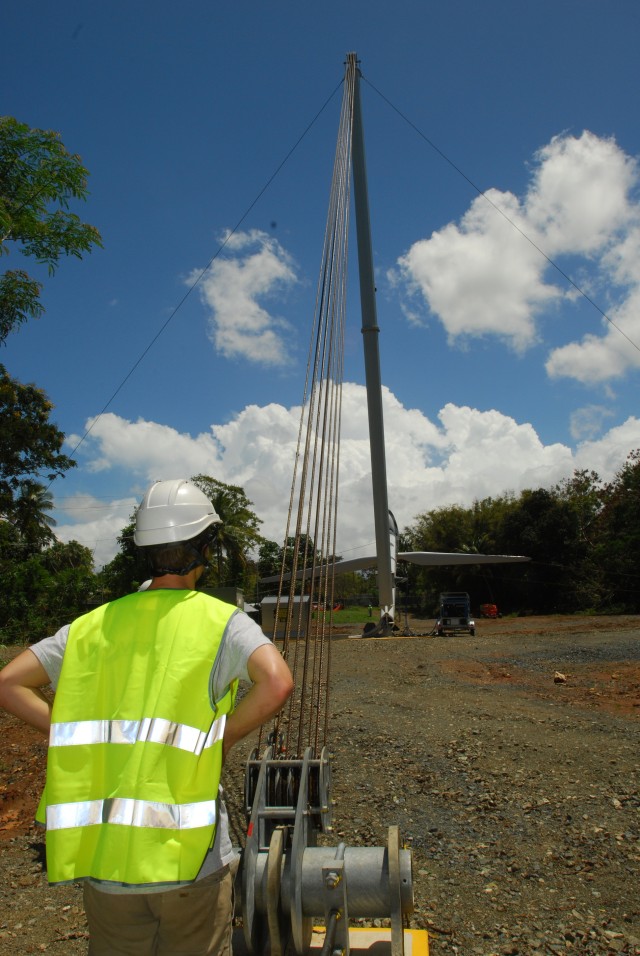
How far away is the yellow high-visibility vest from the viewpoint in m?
1.56

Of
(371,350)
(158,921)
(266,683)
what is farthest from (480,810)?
(371,350)

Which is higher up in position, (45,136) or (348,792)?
(45,136)

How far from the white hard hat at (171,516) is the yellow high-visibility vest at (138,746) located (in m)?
0.20

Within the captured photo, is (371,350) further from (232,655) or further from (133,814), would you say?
(133,814)

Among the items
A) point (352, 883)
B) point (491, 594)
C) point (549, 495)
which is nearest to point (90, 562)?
point (491, 594)

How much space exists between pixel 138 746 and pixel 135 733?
0.04 metres

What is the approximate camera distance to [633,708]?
8734 mm

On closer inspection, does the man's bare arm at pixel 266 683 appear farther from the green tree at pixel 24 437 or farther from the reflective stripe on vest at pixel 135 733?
the green tree at pixel 24 437

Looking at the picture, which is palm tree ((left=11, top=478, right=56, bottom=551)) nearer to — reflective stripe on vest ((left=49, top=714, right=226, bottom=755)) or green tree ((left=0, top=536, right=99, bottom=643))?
green tree ((left=0, top=536, right=99, bottom=643))

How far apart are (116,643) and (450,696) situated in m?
8.58

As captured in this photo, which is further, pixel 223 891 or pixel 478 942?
pixel 478 942

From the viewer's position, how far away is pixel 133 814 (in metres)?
1.56

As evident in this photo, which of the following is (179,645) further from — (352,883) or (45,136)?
(45,136)

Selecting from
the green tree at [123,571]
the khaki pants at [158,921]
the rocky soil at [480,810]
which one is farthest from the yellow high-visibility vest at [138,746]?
the green tree at [123,571]
